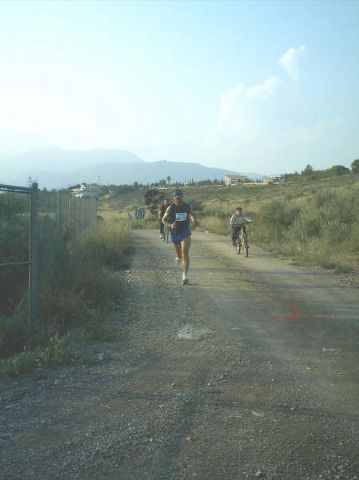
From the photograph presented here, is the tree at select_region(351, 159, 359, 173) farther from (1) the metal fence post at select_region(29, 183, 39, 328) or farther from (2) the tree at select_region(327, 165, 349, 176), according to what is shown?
(1) the metal fence post at select_region(29, 183, 39, 328)

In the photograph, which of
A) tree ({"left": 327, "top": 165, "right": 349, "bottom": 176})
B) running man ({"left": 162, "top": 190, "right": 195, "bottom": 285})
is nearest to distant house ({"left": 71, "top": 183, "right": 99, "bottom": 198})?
running man ({"left": 162, "top": 190, "right": 195, "bottom": 285})

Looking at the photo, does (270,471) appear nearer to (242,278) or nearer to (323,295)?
(323,295)

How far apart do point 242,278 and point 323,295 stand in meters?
2.47

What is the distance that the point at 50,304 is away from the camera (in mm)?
7457

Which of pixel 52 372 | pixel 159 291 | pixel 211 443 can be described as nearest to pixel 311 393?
pixel 211 443

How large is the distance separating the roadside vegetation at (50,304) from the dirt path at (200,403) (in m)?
0.32

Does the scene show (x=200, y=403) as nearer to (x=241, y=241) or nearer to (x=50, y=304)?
(x=50, y=304)

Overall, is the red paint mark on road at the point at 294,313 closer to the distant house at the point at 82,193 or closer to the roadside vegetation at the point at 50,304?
the roadside vegetation at the point at 50,304

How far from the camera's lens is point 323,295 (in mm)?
9867

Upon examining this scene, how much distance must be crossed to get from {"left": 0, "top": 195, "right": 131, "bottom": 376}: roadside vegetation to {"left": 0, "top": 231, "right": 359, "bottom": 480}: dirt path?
1.04 feet

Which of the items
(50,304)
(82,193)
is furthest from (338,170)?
(50,304)

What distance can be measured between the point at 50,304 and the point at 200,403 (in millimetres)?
3509

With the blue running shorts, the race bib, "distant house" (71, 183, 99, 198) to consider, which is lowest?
the blue running shorts

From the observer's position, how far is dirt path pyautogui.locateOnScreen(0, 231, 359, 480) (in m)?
3.62
